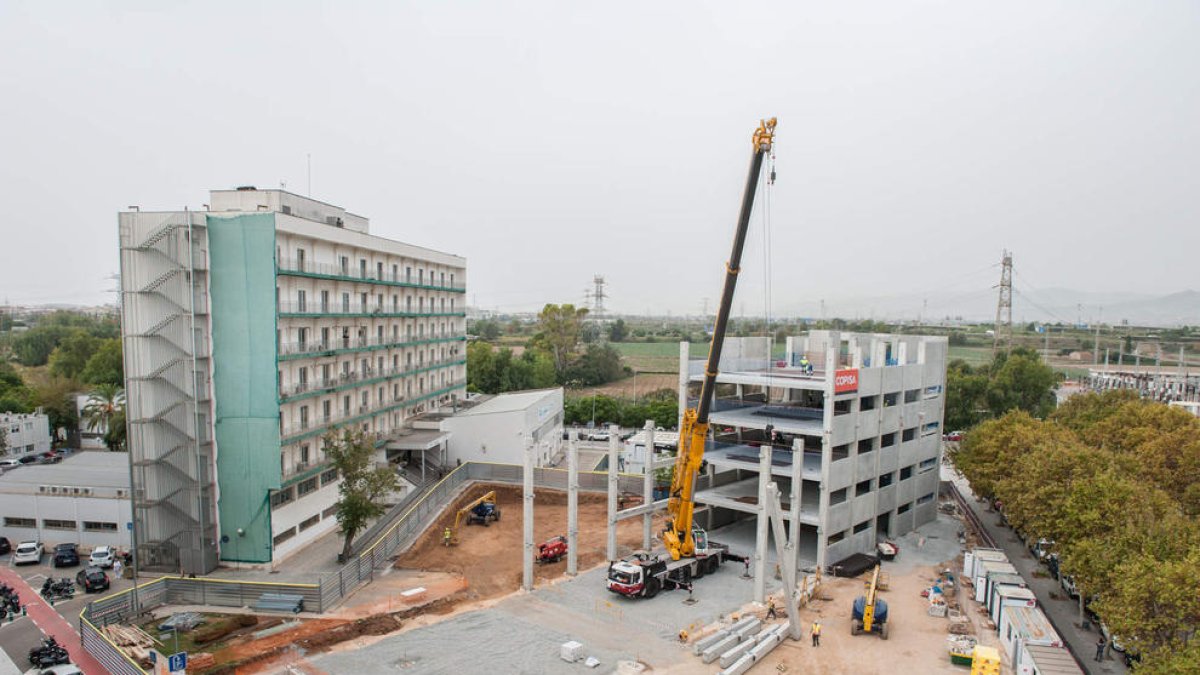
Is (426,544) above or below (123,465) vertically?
below

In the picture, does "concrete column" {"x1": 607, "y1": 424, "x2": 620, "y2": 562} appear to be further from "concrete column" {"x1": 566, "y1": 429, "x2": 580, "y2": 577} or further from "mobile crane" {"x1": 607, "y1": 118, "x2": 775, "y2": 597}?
"mobile crane" {"x1": 607, "y1": 118, "x2": 775, "y2": 597}

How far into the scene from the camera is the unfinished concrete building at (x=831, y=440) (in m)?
33.6

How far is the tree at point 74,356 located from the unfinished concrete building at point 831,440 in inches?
2979

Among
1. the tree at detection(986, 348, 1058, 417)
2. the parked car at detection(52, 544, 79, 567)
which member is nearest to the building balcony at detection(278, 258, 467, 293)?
the parked car at detection(52, 544, 79, 567)

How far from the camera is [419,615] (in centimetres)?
2781

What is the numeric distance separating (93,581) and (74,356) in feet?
213

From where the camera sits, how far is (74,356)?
3191 inches

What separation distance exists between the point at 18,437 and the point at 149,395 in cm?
3766

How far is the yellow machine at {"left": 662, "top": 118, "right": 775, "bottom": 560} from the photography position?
26531 millimetres

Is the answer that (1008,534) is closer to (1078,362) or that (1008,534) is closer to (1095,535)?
(1095,535)

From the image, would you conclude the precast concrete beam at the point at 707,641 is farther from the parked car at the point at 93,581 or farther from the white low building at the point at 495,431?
the parked car at the point at 93,581

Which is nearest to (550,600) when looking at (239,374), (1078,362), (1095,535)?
(239,374)

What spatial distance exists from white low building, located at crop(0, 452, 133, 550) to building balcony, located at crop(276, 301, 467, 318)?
13.2 m

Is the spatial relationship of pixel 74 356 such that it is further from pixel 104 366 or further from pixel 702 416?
pixel 702 416
